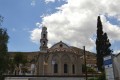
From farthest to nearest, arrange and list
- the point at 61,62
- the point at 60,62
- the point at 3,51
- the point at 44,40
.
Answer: the point at 44,40, the point at 61,62, the point at 60,62, the point at 3,51

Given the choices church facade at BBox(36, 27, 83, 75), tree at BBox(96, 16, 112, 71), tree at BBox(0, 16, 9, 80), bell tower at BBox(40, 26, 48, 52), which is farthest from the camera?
bell tower at BBox(40, 26, 48, 52)

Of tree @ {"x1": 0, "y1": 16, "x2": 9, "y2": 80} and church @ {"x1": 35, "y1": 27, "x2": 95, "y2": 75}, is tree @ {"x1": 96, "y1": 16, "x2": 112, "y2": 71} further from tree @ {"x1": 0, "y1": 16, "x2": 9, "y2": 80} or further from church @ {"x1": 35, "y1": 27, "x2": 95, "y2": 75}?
tree @ {"x1": 0, "y1": 16, "x2": 9, "y2": 80}

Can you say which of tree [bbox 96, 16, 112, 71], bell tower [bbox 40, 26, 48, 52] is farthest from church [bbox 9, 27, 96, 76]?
tree [bbox 96, 16, 112, 71]

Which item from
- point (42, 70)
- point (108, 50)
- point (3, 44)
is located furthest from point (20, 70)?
point (3, 44)

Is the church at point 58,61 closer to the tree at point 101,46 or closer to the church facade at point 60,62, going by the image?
the church facade at point 60,62

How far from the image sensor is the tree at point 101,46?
6094 centimetres

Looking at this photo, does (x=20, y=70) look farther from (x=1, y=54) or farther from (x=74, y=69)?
(x=1, y=54)

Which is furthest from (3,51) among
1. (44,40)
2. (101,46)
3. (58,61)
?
(44,40)

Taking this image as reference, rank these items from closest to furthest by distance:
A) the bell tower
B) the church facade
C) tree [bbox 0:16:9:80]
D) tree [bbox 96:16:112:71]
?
tree [bbox 0:16:9:80]
tree [bbox 96:16:112:71]
the church facade
the bell tower

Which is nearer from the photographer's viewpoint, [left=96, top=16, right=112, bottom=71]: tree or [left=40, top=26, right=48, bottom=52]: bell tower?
[left=96, top=16, right=112, bottom=71]: tree

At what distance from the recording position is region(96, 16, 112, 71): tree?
200 feet

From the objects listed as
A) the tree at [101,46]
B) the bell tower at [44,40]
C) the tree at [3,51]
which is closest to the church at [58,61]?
the bell tower at [44,40]

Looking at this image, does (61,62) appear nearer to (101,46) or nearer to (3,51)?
(101,46)

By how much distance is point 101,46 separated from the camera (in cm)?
6328
